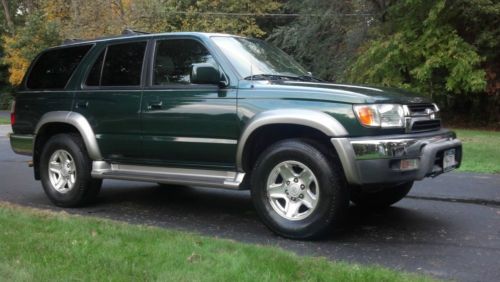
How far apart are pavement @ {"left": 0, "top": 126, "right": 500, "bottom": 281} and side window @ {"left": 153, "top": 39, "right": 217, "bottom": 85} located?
1.51m

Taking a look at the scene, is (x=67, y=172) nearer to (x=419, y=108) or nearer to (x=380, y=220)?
(x=380, y=220)

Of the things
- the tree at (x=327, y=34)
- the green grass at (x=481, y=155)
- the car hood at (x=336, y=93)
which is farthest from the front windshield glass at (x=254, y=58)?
the tree at (x=327, y=34)

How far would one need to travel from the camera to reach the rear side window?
21.3 ft

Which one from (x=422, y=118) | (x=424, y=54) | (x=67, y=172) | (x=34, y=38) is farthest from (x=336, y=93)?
(x=34, y=38)

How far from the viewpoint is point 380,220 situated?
6.24 metres

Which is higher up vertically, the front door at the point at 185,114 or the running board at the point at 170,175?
the front door at the point at 185,114

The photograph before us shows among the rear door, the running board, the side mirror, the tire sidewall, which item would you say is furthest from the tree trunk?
the side mirror

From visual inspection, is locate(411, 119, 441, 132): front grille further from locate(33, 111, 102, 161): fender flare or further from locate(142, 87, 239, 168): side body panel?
locate(33, 111, 102, 161): fender flare

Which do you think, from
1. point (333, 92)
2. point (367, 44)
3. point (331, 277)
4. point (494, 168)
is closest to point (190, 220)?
point (333, 92)

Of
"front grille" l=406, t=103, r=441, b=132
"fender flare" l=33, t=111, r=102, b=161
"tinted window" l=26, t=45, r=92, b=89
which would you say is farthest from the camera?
"tinted window" l=26, t=45, r=92, b=89

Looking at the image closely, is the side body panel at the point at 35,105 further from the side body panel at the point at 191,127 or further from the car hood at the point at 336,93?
the car hood at the point at 336,93

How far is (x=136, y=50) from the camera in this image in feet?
21.6

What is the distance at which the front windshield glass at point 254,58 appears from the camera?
19.4ft

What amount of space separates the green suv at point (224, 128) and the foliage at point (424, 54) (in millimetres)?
16009
